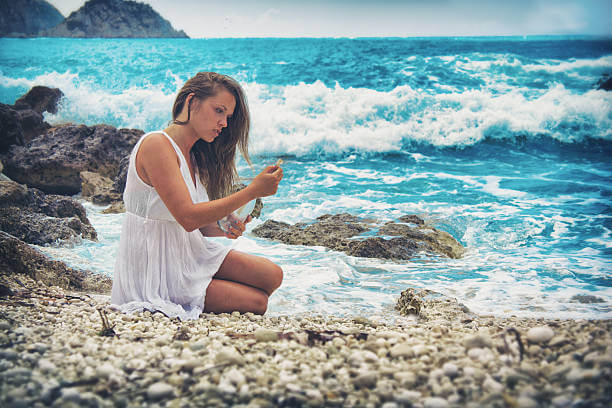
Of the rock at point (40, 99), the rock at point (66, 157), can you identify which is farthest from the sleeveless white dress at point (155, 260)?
the rock at point (40, 99)

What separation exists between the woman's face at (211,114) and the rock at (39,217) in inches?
123

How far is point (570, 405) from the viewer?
150 cm

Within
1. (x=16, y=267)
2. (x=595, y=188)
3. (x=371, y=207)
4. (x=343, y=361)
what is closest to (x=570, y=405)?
(x=343, y=361)

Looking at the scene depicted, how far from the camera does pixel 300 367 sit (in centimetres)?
190

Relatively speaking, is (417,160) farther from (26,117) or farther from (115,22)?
(115,22)

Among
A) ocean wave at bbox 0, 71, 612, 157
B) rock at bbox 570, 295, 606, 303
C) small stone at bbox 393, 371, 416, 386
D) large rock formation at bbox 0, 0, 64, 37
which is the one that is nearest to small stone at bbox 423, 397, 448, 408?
small stone at bbox 393, 371, 416, 386

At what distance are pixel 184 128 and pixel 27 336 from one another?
1.50m

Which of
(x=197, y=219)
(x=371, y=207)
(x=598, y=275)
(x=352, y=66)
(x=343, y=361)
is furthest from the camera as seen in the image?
(x=352, y=66)

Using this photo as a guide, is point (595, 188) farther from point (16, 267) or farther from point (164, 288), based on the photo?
point (16, 267)

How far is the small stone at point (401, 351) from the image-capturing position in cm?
196

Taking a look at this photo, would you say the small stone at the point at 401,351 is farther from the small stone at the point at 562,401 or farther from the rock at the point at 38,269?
the rock at the point at 38,269

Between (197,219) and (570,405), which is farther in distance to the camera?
(197,219)

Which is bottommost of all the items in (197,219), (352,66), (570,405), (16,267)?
(16,267)

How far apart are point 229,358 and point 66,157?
298 inches
